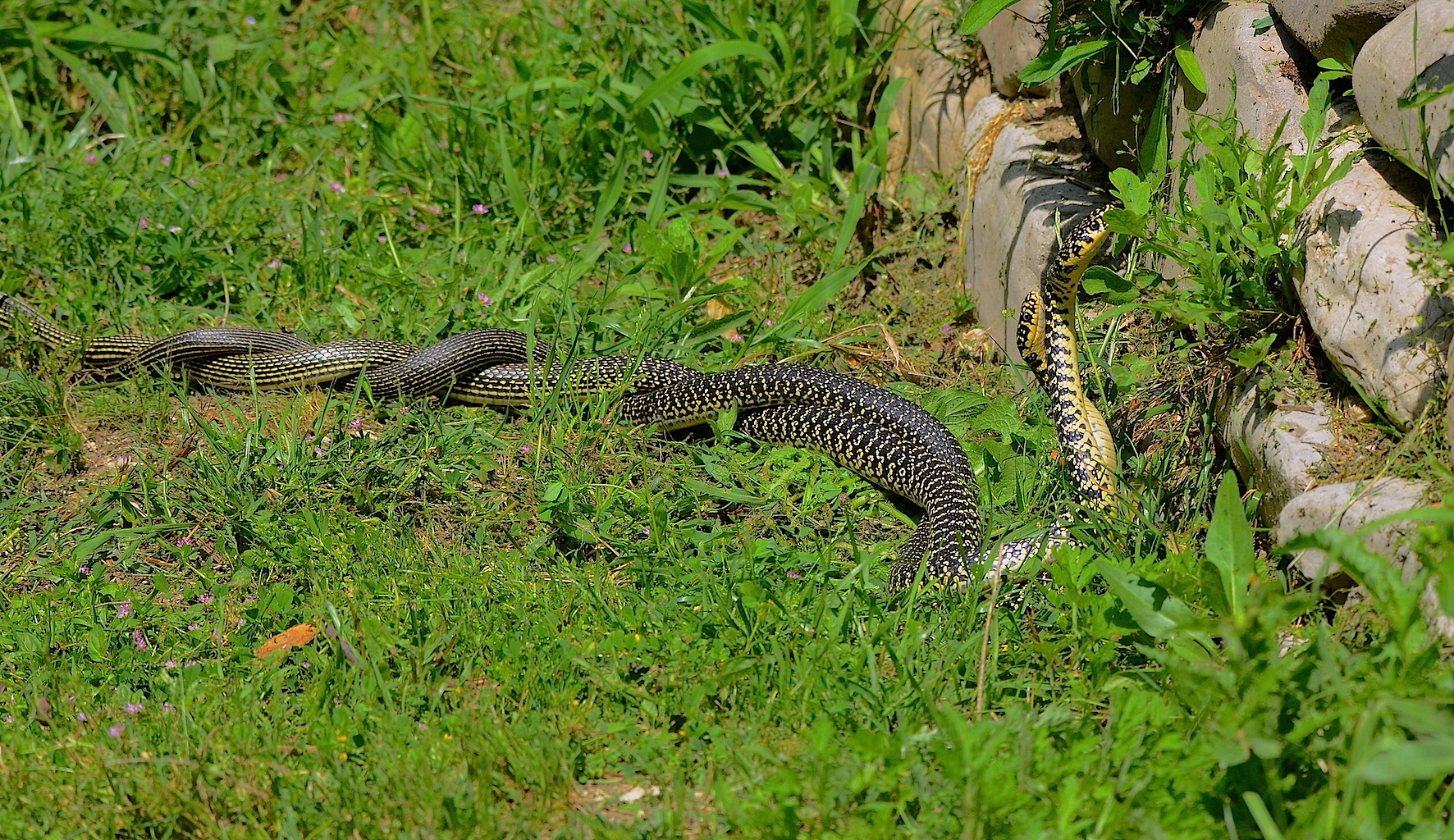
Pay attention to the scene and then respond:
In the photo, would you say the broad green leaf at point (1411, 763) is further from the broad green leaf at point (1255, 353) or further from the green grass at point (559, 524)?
the broad green leaf at point (1255, 353)

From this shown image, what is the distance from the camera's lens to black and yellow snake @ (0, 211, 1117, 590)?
4.62 meters

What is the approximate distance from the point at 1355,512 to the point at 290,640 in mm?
3437

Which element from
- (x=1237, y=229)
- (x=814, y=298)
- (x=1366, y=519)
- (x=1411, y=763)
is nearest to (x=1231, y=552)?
(x=1366, y=519)

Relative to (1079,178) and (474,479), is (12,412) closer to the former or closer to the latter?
(474,479)

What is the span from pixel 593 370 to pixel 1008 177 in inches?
89.6

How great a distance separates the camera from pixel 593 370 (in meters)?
5.69

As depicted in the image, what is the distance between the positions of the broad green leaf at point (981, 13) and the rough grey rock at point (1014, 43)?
462mm

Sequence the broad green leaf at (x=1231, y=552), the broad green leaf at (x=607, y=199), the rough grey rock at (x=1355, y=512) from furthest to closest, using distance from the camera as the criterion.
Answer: the broad green leaf at (x=607, y=199) → the rough grey rock at (x=1355, y=512) → the broad green leaf at (x=1231, y=552)

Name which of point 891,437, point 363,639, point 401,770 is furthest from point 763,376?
point 401,770

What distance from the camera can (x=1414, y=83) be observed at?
3680mm

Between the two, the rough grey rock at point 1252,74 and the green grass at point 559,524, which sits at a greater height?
the rough grey rock at point 1252,74

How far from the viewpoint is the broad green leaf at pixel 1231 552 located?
10.6 ft

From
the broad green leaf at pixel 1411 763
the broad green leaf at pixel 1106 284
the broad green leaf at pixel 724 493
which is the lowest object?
the broad green leaf at pixel 724 493

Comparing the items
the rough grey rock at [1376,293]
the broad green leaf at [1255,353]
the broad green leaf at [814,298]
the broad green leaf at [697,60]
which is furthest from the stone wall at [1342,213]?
the broad green leaf at [697,60]
